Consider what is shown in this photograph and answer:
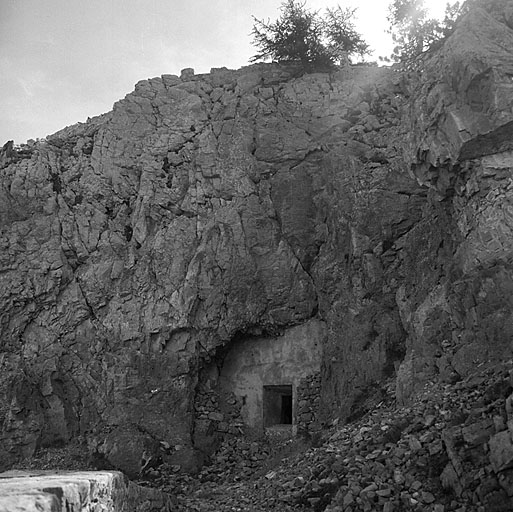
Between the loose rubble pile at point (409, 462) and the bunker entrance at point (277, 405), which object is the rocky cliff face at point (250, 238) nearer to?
the loose rubble pile at point (409, 462)

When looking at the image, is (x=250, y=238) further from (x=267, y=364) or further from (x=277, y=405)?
(x=277, y=405)

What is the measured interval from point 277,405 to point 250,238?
4.75 metres

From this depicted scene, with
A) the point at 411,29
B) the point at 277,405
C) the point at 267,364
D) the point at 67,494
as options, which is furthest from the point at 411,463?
the point at 411,29

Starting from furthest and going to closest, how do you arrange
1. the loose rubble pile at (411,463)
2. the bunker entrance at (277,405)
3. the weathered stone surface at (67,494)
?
the bunker entrance at (277,405) < the loose rubble pile at (411,463) < the weathered stone surface at (67,494)

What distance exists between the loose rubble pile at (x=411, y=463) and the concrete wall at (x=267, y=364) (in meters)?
2.99

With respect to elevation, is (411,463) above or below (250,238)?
below

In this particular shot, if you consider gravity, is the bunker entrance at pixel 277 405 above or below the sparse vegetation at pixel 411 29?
below

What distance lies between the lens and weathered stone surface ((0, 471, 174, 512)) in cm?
416

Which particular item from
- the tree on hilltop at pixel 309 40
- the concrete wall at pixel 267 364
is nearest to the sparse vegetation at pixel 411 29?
the tree on hilltop at pixel 309 40

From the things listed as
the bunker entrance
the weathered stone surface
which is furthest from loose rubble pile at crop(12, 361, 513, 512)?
the weathered stone surface

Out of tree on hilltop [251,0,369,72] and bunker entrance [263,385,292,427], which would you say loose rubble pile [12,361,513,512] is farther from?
tree on hilltop [251,0,369,72]

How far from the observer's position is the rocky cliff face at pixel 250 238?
36.0ft

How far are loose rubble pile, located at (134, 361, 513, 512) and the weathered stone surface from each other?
10.2 ft

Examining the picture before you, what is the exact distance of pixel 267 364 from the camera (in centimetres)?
1490
